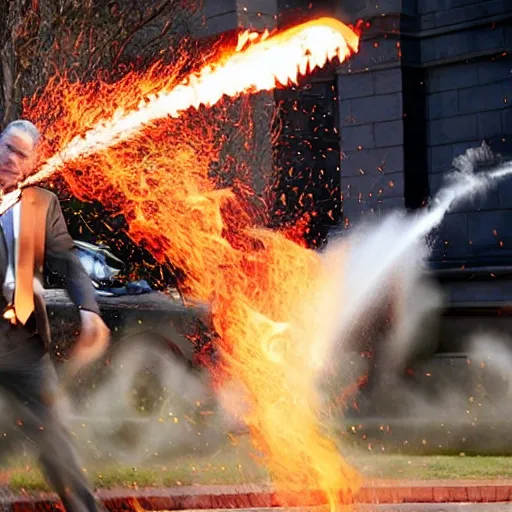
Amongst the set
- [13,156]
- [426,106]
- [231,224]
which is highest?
[426,106]

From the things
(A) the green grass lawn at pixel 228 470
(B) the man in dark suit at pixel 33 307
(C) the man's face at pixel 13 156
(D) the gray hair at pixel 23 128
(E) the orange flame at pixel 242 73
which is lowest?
(A) the green grass lawn at pixel 228 470

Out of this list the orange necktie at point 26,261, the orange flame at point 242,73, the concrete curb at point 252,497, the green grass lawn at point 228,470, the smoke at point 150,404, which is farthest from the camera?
the smoke at point 150,404

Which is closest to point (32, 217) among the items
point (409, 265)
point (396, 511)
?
point (396, 511)

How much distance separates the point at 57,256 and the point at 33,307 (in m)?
0.29

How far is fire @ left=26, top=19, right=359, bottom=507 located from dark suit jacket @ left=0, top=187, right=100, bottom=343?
123 cm

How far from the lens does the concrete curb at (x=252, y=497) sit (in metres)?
7.43

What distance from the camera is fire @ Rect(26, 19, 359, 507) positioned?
7.65m

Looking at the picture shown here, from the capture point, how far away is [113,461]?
9.91 metres

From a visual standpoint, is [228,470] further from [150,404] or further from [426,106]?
[426,106]

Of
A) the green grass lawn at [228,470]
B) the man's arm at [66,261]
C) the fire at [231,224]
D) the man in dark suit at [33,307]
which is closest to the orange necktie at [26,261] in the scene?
the man in dark suit at [33,307]

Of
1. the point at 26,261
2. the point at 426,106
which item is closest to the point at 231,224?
the point at 426,106

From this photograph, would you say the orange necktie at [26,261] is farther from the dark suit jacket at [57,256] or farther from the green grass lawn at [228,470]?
the green grass lawn at [228,470]

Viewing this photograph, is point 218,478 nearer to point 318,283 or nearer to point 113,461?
point 113,461

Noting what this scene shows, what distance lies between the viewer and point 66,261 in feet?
20.3
